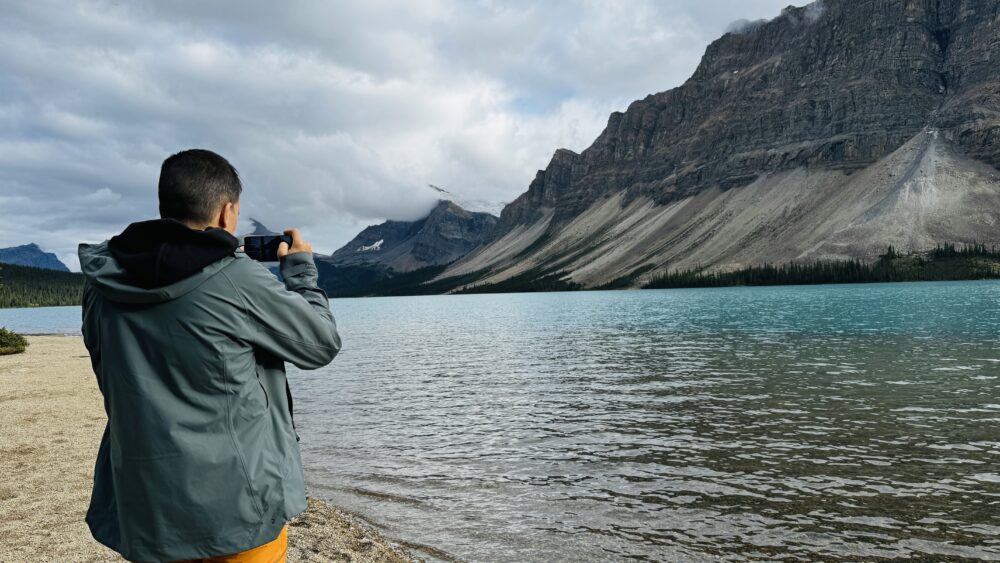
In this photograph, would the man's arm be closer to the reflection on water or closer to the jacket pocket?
the jacket pocket

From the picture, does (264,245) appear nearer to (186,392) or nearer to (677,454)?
(186,392)

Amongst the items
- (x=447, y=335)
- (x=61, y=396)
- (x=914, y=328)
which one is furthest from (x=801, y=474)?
(x=447, y=335)

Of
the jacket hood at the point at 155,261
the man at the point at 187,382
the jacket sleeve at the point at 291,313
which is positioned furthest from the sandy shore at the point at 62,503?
the jacket hood at the point at 155,261

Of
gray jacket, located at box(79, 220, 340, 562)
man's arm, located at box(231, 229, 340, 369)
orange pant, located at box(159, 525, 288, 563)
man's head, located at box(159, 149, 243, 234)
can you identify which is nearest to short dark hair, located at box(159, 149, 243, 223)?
man's head, located at box(159, 149, 243, 234)

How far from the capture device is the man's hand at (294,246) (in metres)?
4.70

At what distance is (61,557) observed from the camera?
963cm

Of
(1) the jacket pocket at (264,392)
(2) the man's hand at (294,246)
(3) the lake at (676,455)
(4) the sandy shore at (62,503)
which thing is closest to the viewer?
(1) the jacket pocket at (264,392)

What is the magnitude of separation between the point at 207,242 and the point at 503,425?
20.5m

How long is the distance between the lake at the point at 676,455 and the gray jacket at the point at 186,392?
28.8 ft

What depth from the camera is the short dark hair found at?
169 inches

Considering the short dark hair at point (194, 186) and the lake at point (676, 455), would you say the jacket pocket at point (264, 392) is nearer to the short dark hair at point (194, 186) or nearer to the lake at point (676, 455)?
the short dark hair at point (194, 186)

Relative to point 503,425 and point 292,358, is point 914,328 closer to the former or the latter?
point 503,425

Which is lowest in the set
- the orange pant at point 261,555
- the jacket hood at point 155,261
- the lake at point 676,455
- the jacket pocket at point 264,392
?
the lake at point 676,455

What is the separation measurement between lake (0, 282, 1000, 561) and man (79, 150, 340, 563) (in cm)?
876
